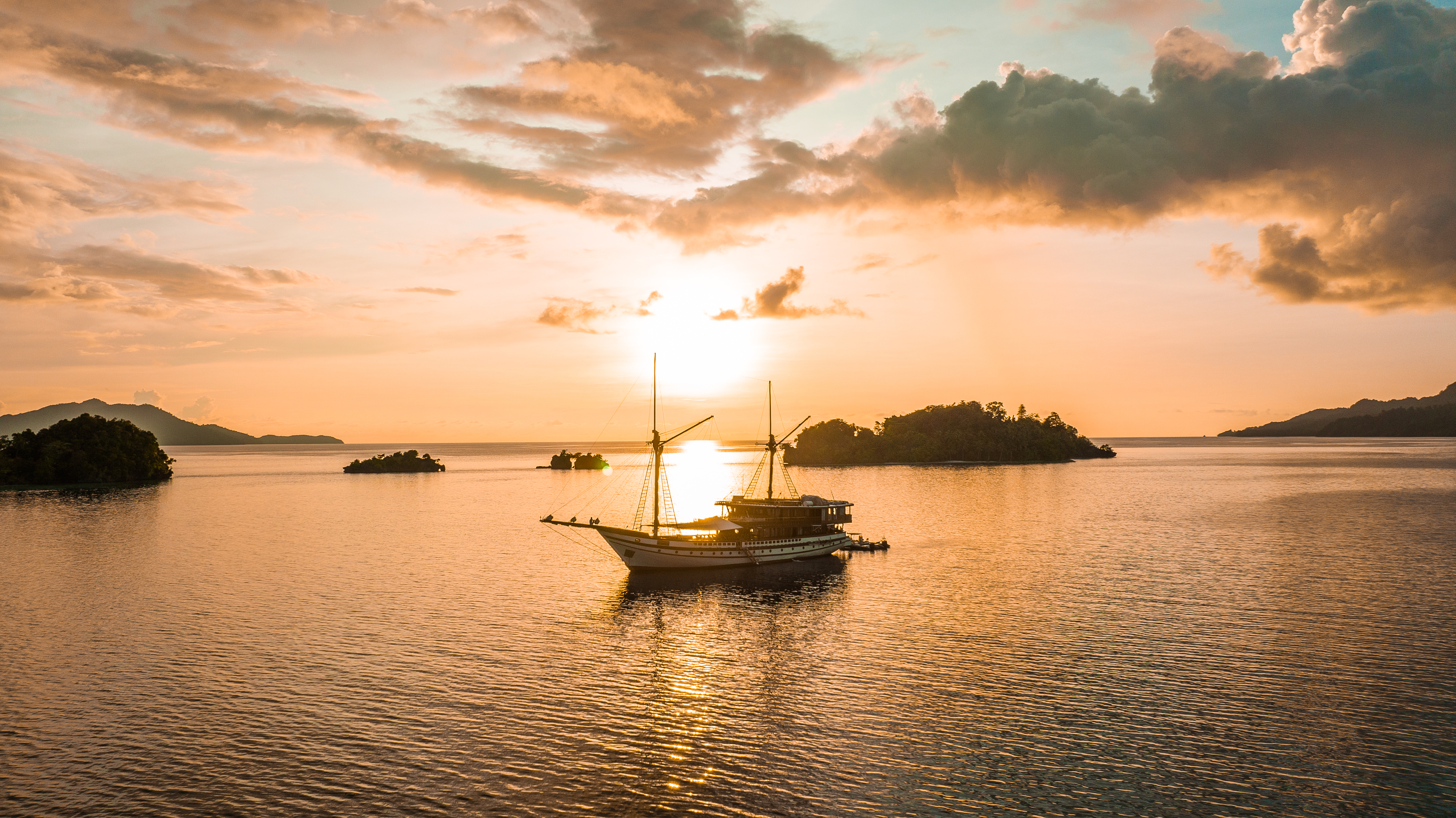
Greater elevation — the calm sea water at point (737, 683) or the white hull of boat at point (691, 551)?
the white hull of boat at point (691, 551)

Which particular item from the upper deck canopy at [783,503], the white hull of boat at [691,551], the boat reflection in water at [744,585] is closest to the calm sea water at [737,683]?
the boat reflection in water at [744,585]

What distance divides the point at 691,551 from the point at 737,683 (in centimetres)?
4219

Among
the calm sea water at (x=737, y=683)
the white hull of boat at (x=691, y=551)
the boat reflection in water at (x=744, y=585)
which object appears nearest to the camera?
the calm sea water at (x=737, y=683)

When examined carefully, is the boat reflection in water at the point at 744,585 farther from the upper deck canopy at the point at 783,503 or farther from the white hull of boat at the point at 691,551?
the upper deck canopy at the point at 783,503

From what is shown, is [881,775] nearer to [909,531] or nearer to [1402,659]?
[1402,659]

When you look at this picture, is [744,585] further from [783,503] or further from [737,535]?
[783,503]

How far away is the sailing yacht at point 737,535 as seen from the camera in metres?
87.5

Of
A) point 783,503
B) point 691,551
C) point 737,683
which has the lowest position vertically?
point 737,683

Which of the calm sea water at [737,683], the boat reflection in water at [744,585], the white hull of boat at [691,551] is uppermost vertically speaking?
the white hull of boat at [691,551]

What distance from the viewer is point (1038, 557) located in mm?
93500

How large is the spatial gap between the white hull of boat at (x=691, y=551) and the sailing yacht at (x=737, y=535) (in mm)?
68

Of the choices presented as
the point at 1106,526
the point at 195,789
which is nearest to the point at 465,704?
the point at 195,789

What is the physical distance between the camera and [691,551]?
89.1 m

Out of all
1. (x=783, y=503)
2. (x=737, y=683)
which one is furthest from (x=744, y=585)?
(x=737, y=683)
